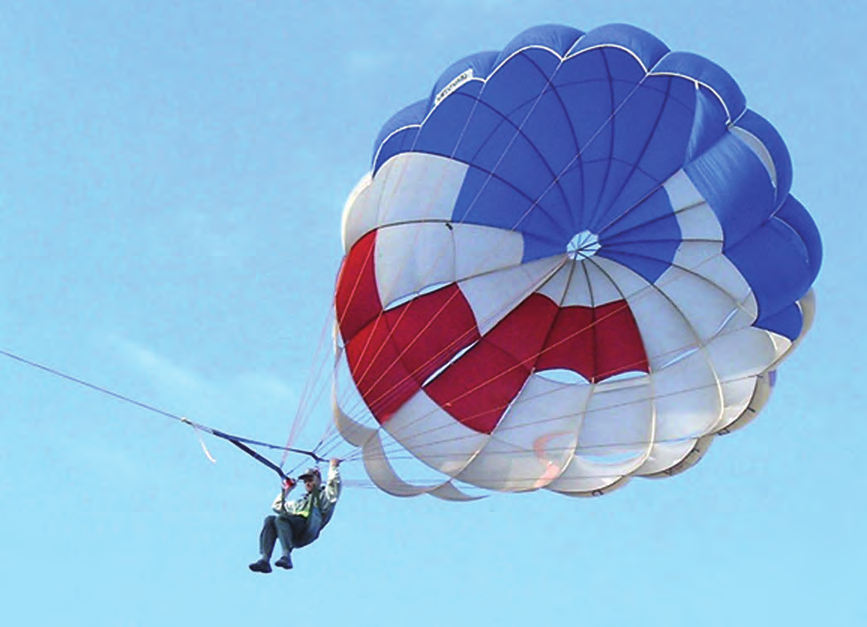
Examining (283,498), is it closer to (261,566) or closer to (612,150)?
(261,566)

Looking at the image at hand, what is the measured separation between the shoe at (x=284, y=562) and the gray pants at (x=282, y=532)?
0.04 m

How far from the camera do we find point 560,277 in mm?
16141

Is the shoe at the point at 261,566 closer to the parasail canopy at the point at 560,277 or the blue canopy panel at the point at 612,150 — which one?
the parasail canopy at the point at 560,277

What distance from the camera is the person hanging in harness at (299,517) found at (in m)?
14.3

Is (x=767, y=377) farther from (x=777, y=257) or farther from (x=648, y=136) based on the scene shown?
(x=648, y=136)

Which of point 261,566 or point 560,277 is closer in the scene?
point 261,566

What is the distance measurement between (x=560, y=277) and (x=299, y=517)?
3.24m

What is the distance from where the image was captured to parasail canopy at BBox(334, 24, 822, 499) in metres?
15.1

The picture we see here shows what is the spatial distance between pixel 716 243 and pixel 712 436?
1.71 metres

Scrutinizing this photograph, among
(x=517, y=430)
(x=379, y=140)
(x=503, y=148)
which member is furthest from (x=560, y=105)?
(x=517, y=430)

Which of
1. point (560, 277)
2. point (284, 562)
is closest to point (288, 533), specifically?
point (284, 562)

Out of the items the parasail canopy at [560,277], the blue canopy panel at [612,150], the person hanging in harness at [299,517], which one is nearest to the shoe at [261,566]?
the person hanging in harness at [299,517]

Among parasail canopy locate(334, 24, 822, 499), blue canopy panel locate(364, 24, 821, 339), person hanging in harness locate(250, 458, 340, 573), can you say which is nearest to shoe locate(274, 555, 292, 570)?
person hanging in harness locate(250, 458, 340, 573)

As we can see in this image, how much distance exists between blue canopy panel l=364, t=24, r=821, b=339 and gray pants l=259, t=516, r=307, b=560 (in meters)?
2.96
